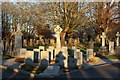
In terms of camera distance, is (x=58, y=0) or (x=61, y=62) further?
(x=58, y=0)

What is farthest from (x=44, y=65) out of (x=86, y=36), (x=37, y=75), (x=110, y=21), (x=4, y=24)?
(x=86, y=36)

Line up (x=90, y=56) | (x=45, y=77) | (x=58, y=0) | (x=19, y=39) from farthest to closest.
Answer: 1. (x=58, y=0)
2. (x=19, y=39)
3. (x=90, y=56)
4. (x=45, y=77)

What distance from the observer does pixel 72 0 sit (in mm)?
19172

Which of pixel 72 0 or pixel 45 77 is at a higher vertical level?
pixel 72 0

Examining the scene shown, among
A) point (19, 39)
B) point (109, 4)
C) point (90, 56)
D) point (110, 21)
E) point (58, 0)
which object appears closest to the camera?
point (90, 56)

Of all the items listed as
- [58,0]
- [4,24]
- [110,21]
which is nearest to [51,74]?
[58,0]

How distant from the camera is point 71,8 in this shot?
755 inches

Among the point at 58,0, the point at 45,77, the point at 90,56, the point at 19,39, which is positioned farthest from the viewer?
the point at 58,0

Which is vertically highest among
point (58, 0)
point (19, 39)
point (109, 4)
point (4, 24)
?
point (109, 4)

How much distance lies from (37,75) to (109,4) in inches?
971

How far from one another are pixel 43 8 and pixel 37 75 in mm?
13983

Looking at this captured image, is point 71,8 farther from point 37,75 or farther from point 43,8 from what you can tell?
point 37,75

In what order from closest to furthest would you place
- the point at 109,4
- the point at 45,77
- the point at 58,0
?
the point at 45,77 → the point at 58,0 → the point at 109,4

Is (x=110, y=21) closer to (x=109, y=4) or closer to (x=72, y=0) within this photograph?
(x=109, y=4)
